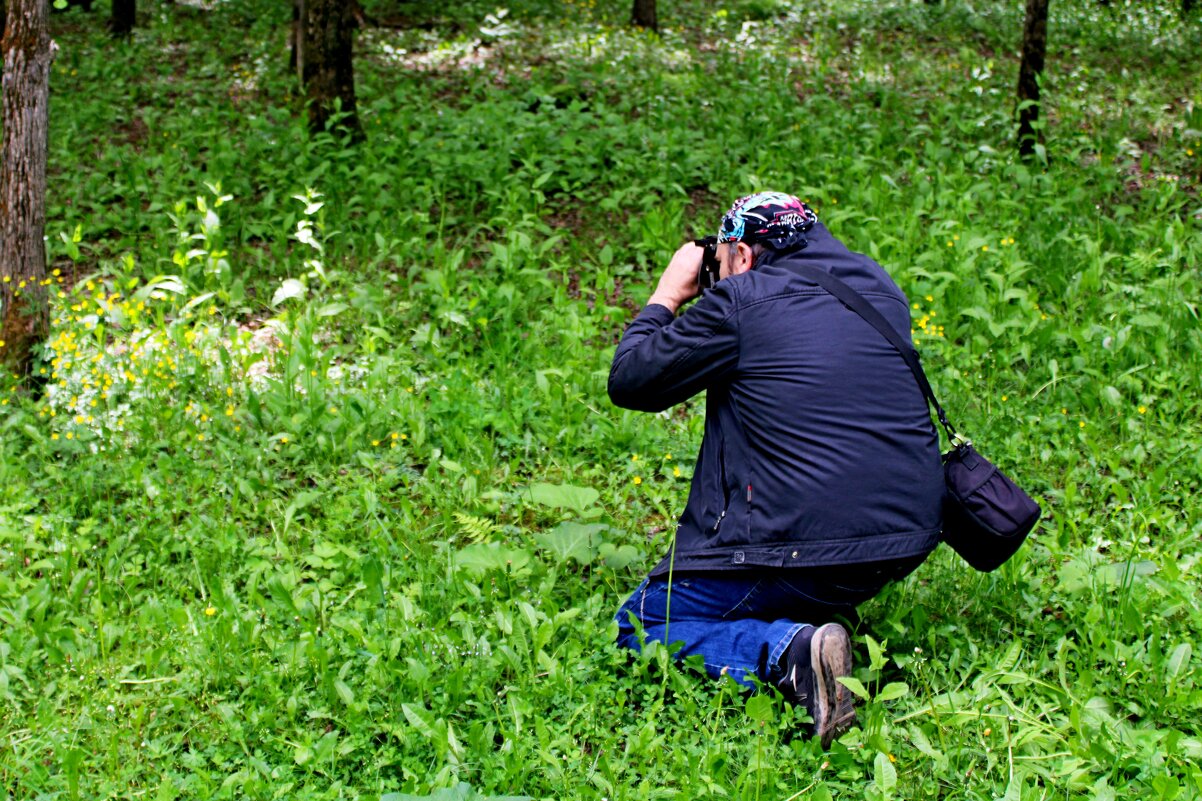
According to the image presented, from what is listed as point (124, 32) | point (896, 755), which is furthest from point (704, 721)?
point (124, 32)

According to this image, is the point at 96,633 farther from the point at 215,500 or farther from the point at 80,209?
the point at 80,209

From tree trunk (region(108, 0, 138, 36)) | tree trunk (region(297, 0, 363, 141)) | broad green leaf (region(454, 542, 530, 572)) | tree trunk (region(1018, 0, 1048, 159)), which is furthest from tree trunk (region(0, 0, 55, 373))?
tree trunk (region(108, 0, 138, 36))

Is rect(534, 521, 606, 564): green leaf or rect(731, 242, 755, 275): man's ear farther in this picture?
rect(534, 521, 606, 564): green leaf

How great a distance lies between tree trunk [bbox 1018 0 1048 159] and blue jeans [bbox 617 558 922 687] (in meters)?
6.59

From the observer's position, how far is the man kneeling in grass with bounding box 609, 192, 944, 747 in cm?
315

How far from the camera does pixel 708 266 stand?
364cm

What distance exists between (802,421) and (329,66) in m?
6.73

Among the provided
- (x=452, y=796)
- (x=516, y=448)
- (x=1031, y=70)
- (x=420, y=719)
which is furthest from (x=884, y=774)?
(x=1031, y=70)

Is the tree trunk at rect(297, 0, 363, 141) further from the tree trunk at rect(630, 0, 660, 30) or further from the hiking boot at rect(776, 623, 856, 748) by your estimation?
the hiking boot at rect(776, 623, 856, 748)

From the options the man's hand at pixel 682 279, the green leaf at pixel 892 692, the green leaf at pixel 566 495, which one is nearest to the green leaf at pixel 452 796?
the green leaf at pixel 892 692

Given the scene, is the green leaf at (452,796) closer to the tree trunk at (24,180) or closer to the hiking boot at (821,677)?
the hiking boot at (821,677)

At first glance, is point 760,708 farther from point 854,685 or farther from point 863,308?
point 863,308

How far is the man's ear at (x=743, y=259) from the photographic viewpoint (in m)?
3.47

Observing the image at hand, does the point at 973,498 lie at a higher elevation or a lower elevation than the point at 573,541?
higher
